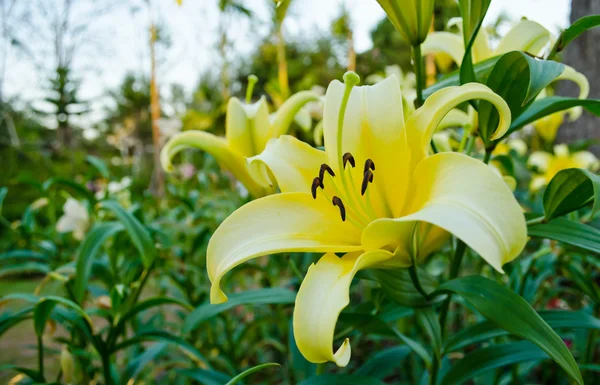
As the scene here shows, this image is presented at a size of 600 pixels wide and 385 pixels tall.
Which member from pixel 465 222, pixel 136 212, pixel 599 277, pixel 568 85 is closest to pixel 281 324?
pixel 136 212

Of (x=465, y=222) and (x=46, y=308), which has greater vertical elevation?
(x=465, y=222)

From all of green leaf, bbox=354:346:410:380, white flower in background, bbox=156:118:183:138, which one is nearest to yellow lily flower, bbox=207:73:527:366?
green leaf, bbox=354:346:410:380

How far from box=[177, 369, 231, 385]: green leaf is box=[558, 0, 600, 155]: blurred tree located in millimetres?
1779

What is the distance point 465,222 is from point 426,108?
0.12 meters

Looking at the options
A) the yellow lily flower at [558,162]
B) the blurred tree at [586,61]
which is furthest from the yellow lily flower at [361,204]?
the blurred tree at [586,61]

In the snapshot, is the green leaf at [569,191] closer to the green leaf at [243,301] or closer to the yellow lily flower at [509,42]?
the yellow lily flower at [509,42]

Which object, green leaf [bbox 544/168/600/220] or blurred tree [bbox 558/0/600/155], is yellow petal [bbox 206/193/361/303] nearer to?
green leaf [bbox 544/168/600/220]

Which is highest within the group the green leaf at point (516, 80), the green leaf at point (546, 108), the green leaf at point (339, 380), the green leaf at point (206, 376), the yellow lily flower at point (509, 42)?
the yellow lily flower at point (509, 42)

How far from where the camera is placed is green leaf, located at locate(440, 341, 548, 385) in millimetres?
521

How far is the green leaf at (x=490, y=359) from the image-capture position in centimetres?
52

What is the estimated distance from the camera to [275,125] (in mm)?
592

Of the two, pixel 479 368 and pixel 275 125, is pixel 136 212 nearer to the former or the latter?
pixel 275 125

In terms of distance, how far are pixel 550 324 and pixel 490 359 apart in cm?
8

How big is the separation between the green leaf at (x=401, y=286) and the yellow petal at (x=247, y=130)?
237 mm
